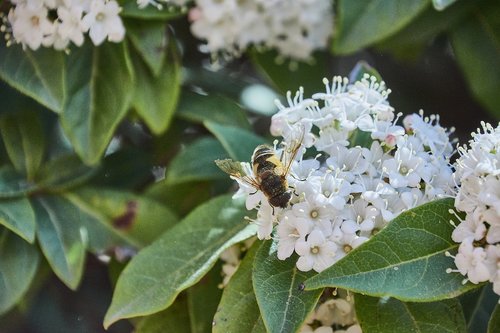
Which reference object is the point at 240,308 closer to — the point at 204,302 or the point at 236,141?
the point at 204,302

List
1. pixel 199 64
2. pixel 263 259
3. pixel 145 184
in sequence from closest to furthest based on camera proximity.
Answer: pixel 263 259 → pixel 145 184 → pixel 199 64

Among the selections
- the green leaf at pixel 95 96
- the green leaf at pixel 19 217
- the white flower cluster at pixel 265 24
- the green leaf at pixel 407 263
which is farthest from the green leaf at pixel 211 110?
the green leaf at pixel 407 263

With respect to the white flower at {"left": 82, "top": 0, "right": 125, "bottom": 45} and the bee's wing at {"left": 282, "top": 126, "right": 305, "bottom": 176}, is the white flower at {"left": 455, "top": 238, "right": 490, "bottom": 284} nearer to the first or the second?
the bee's wing at {"left": 282, "top": 126, "right": 305, "bottom": 176}

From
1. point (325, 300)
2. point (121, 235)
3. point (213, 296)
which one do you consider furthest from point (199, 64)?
point (325, 300)


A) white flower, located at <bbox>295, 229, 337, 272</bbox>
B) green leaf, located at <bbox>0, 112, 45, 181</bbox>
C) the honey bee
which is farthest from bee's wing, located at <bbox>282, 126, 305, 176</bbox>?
green leaf, located at <bbox>0, 112, 45, 181</bbox>

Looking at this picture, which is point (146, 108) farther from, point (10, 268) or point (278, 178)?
point (278, 178)

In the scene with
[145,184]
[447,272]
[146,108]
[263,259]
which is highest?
[447,272]
